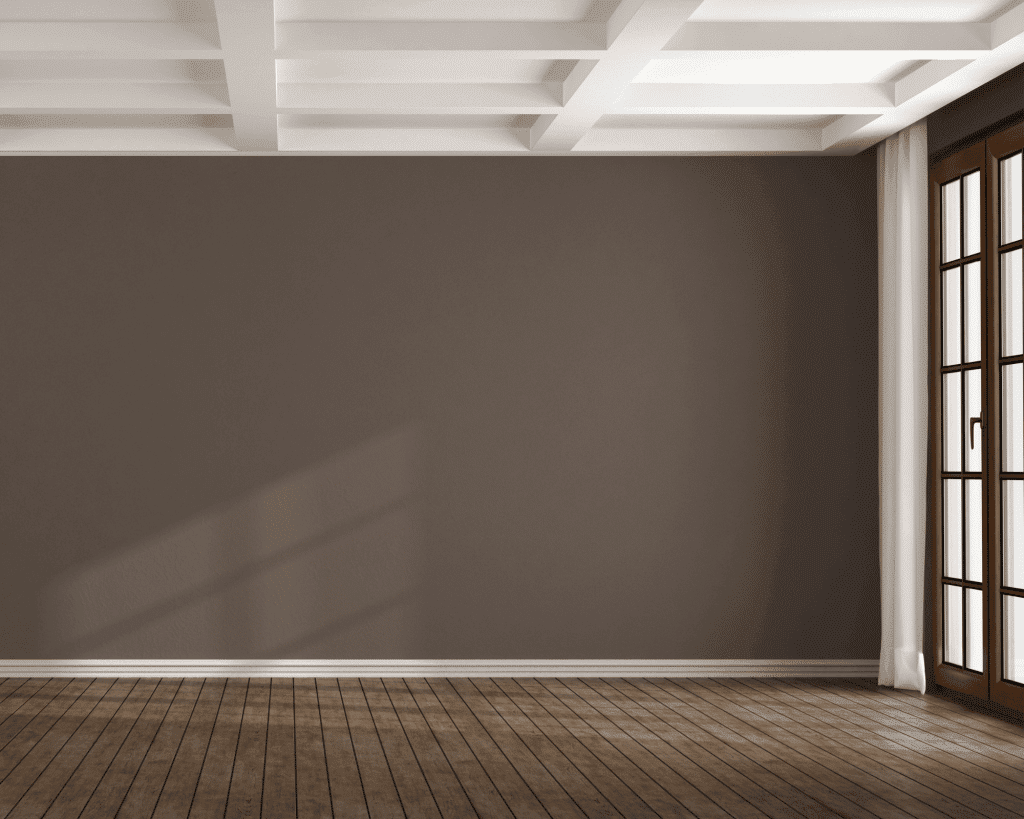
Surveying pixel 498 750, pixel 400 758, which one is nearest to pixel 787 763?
pixel 498 750

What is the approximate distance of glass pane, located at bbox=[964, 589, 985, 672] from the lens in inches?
217

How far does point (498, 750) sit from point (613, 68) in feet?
10.4

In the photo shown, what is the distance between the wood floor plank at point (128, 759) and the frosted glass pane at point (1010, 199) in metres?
4.70

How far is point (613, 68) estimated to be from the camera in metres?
4.98

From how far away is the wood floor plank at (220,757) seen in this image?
384 cm

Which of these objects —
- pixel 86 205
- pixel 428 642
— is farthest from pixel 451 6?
pixel 428 642

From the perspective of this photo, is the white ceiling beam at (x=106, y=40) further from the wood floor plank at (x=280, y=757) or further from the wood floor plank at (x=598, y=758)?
the wood floor plank at (x=598, y=758)

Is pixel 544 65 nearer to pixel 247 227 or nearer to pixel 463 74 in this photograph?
pixel 463 74

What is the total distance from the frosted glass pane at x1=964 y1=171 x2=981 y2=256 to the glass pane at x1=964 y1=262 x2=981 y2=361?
99mm

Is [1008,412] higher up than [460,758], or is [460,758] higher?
[1008,412]

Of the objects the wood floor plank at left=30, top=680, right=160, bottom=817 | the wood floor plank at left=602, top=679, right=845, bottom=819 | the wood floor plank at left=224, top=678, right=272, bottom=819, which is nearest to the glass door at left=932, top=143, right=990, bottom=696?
the wood floor plank at left=602, top=679, right=845, bottom=819

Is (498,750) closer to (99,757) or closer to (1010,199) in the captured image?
(99,757)

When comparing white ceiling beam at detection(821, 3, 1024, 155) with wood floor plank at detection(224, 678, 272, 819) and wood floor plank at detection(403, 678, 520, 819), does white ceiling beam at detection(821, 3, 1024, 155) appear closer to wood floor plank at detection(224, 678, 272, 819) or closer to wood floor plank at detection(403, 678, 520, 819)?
wood floor plank at detection(403, 678, 520, 819)

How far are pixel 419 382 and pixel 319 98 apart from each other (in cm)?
175
